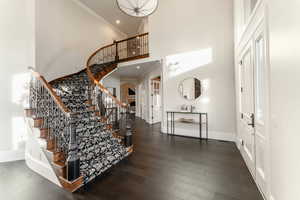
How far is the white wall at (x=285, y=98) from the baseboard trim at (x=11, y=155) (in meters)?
5.05

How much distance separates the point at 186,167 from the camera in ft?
8.94

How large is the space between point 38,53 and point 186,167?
6.03 m

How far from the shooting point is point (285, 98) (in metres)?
1.27

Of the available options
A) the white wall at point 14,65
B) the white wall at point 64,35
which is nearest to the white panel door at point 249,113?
the white wall at point 14,65

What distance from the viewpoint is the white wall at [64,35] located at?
4.95 metres

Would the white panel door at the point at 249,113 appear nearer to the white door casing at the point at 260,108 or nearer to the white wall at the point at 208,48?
the white door casing at the point at 260,108

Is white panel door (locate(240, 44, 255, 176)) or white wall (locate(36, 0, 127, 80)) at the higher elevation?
white wall (locate(36, 0, 127, 80))

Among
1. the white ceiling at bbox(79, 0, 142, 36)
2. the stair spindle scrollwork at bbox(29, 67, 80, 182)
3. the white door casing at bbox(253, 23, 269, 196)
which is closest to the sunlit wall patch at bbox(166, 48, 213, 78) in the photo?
the white door casing at bbox(253, 23, 269, 196)

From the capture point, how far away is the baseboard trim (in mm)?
3205

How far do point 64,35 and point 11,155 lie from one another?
4.89 m

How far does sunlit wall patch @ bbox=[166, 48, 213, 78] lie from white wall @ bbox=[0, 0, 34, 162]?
14.2ft

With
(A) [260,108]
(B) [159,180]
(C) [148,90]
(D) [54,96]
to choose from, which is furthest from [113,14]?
(B) [159,180]

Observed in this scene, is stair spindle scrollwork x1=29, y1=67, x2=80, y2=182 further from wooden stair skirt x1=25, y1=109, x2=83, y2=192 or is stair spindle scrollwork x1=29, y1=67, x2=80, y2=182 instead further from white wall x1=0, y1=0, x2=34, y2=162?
white wall x1=0, y1=0, x2=34, y2=162

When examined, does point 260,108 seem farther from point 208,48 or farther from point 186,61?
point 186,61
